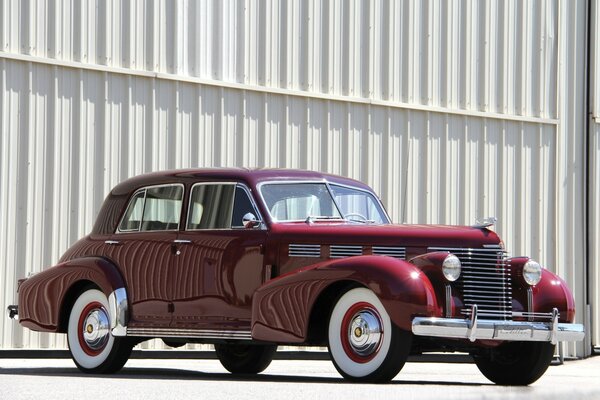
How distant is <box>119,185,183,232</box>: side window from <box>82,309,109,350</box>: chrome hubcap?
0.81 m

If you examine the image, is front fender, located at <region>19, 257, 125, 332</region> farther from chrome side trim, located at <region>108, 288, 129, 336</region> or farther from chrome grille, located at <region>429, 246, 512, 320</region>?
chrome grille, located at <region>429, 246, 512, 320</region>

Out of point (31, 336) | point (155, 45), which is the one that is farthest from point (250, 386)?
point (155, 45)

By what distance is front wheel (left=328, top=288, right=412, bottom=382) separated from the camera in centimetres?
856

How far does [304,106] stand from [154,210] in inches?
246

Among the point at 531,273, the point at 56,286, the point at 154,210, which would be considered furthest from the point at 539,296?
the point at 56,286

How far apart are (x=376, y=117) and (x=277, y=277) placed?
8245 mm

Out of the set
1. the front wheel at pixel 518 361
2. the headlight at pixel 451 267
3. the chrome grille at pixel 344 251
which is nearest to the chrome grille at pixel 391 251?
the chrome grille at pixel 344 251

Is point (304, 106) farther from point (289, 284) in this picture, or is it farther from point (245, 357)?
point (289, 284)

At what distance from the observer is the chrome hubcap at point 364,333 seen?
28.5 feet

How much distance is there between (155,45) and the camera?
15.5 metres

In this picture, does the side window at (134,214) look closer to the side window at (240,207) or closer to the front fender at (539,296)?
the side window at (240,207)

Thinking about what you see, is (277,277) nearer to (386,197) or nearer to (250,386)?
(250,386)

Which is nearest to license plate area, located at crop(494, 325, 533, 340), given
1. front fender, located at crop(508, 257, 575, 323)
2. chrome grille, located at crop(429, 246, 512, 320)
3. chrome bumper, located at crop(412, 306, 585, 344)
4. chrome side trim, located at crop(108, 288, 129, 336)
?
chrome bumper, located at crop(412, 306, 585, 344)

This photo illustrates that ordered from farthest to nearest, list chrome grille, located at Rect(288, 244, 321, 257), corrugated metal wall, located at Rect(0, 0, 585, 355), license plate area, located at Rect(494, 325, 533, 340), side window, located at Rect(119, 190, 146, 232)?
corrugated metal wall, located at Rect(0, 0, 585, 355) → side window, located at Rect(119, 190, 146, 232) → chrome grille, located at Rect(288, 244, 321, 257) → license plate area, located at Rect(494, 325, 533, 340)
